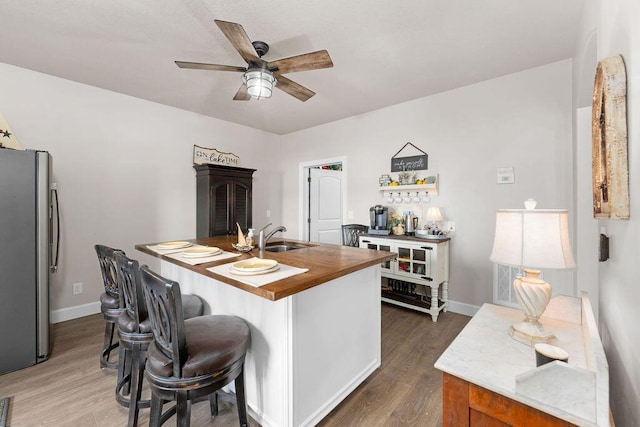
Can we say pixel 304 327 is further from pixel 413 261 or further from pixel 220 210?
pixel 220 210

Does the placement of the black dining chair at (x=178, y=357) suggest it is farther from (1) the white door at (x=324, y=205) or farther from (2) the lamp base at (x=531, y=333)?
(1) the white door at (x=324, y=205)

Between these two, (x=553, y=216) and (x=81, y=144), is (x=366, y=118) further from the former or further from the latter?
(x=81, y=144)

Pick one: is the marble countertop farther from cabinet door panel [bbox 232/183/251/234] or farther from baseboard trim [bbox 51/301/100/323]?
baseboard trim [bbox 51/301/100/323]

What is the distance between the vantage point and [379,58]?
2521 millimetres

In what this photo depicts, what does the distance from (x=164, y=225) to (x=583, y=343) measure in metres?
4.17

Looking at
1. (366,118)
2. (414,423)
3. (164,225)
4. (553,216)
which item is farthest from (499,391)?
(164,225)

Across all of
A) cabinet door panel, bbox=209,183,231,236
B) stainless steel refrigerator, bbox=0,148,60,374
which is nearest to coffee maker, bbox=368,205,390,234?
cabinet door panel, bbox=209,183,231,236

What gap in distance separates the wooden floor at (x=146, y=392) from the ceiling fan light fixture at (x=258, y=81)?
2.21 metres

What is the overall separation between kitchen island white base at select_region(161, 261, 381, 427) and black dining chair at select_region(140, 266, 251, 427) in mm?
229

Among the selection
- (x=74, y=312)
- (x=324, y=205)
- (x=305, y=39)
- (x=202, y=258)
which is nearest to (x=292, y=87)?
(x=305, y=39)

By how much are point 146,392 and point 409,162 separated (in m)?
3.48

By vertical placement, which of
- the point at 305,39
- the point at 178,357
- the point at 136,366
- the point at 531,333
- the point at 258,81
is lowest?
the point at 136,366

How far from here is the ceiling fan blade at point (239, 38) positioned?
5.03ft

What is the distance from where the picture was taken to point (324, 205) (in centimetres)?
516
